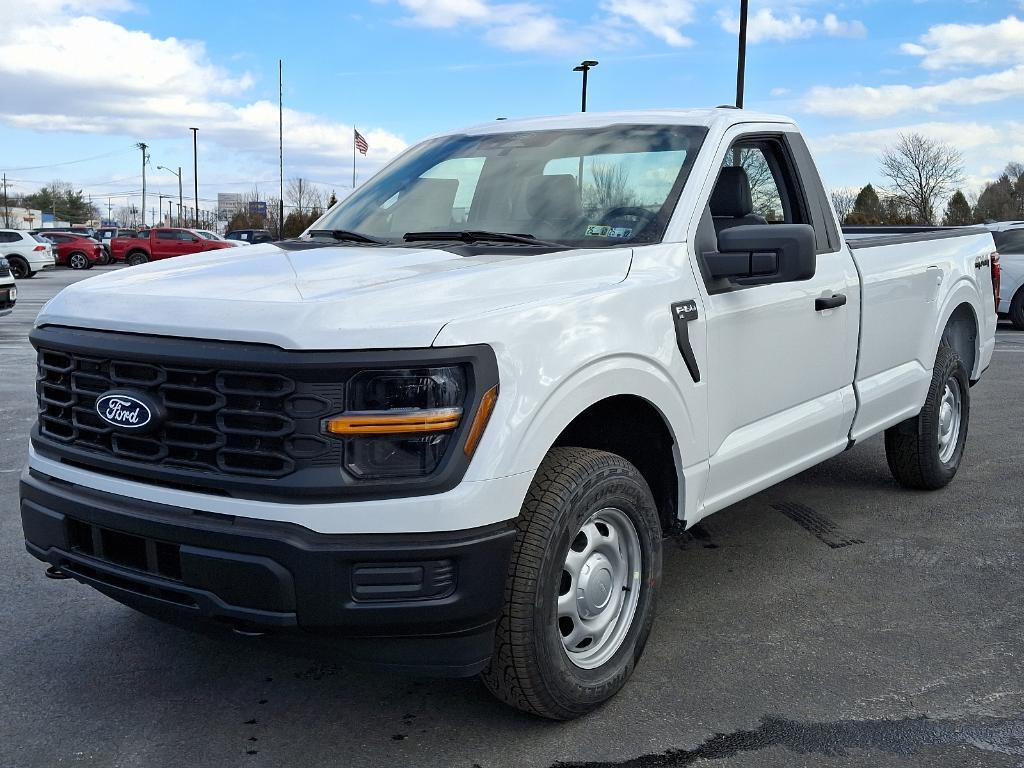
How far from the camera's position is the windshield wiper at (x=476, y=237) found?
3746 mm

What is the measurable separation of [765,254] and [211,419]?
1.92m

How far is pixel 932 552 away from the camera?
4879 millimetres

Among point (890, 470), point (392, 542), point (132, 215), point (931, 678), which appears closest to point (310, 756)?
point (392, 542)

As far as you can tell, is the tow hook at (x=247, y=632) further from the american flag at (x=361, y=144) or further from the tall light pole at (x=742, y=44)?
the american flag at (x=361, y=144)

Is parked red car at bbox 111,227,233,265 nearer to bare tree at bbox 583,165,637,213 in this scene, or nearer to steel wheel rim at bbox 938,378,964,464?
steel wheel rim at bbox 938,378,964,464

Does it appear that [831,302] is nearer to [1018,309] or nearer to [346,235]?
[346,235]

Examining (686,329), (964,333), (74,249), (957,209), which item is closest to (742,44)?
(964,333)

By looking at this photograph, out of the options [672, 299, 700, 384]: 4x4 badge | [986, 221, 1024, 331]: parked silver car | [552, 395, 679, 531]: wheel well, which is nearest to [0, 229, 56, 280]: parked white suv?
[986, 221, 1024, 331]: parked silver car

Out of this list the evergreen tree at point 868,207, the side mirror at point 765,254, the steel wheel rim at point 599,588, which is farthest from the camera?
the evergreen tree at point 868,207

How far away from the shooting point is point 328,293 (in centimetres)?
287

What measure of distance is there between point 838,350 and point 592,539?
6.24 feet

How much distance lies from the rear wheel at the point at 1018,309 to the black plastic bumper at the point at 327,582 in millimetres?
15913

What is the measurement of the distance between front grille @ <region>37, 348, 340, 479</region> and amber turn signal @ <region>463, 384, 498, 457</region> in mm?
332

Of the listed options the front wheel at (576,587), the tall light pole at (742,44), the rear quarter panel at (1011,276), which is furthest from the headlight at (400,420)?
the tall light pole at (742,44)
